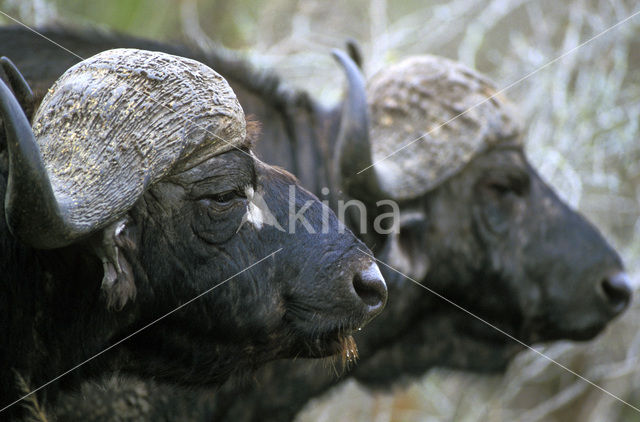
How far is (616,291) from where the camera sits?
545 cm

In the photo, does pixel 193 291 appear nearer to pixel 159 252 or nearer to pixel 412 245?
pixel 159 252

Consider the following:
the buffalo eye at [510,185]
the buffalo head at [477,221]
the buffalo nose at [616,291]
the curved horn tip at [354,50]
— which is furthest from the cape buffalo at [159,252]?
the buffalo nose at [616,291]

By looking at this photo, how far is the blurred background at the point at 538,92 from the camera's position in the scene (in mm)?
7855

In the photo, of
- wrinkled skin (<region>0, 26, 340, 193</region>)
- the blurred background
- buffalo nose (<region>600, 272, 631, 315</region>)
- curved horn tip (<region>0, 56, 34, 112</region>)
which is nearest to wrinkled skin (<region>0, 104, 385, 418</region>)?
curved horn tip (<region>0, 56, 34, 112</region>)

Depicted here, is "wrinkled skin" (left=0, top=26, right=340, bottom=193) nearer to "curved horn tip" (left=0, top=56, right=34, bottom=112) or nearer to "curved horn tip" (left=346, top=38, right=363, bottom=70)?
"curved horn tip" (left=346, top=38, right=363, bottom=70)

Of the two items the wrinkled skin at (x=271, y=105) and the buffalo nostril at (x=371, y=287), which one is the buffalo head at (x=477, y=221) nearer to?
the wrinkled skin at (x=271, y=105)

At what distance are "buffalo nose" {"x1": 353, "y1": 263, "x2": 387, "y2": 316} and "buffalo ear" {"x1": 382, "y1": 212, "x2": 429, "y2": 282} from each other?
182 centimetres

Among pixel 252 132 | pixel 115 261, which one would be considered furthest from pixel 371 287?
pixel 115 261

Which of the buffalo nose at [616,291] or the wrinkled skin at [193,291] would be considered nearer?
the wrinkled skin at [193,291]

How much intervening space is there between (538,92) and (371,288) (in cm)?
546

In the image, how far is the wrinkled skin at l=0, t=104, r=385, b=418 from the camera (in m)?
3.12

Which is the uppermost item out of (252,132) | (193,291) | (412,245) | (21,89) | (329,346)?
(21,89)

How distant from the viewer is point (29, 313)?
3.17 meters

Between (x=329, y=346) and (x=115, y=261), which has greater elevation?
(x=115, y=261)
